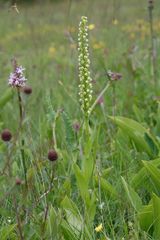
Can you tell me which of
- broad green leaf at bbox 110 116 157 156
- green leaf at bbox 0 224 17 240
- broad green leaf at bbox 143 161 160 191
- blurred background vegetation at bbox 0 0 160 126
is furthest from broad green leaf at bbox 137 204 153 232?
blurred background vegetation at bbox 0 0 160 126

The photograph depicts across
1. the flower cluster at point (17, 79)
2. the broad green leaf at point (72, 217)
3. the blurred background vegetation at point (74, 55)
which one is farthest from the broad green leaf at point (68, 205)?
the blurred background vegetation at point (74, 55)

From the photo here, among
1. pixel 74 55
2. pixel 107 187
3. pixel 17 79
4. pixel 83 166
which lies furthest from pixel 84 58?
pixel 74 55

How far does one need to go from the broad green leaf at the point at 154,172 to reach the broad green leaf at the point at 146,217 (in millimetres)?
185

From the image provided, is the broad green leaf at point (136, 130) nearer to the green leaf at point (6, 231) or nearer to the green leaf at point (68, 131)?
the green leaf at point (68, 131)

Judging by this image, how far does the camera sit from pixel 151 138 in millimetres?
2480

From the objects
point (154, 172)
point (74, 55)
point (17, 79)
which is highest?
point (17, 79)

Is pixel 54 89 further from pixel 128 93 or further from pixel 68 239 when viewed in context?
pixel 68 239

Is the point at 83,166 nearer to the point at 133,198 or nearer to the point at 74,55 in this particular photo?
the point at 133,198

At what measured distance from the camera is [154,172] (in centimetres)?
210

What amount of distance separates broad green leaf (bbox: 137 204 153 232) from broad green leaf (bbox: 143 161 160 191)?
18 centimetres

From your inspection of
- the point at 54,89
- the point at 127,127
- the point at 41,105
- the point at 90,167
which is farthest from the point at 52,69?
the point at 90,167

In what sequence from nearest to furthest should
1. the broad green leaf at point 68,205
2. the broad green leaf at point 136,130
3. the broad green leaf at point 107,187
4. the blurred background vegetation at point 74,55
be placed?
the broad green leaf at point 68,205 → the broad green leaf at point 107,187 → the broad green leaf at point 136,130 → the blurred background vegetation at point 74,55

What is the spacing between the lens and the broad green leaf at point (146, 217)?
6.37 ft

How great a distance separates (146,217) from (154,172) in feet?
0.69
